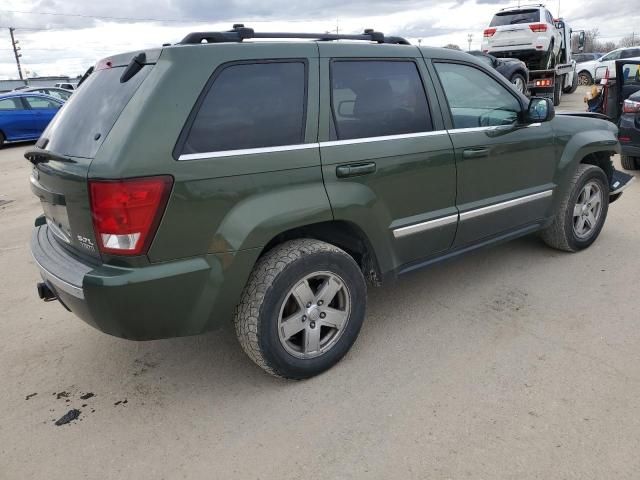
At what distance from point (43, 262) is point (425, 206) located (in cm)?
224

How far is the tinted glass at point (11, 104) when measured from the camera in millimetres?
14297

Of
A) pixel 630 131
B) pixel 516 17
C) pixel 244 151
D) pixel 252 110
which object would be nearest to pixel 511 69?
pixel 516 17

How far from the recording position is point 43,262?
2807 mm

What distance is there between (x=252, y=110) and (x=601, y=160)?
142 inches

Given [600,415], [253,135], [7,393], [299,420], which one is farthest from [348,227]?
[7,393]

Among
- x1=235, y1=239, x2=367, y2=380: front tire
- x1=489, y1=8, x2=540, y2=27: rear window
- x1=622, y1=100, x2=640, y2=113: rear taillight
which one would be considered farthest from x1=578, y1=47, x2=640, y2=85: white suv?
x1=235, y1=239, x2=367, y2=380: front tire

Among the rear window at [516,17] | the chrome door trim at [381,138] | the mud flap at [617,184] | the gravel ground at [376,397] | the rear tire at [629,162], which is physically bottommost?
the gravel ground at [376,397]

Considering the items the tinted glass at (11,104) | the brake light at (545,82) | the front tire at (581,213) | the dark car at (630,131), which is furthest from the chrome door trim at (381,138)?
the tinted glass at (11,104)

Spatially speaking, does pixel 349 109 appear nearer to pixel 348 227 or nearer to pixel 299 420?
pixel 348 227

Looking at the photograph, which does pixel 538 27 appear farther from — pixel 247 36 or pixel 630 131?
pixel 247 36

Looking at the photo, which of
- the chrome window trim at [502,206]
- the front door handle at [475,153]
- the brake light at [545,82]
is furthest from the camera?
the brake light at [545,82]

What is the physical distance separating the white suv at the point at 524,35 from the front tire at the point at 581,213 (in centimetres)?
1139

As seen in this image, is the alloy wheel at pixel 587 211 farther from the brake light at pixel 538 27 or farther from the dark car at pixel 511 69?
the brake light at pixel 538 27

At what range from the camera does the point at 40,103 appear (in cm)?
1488
